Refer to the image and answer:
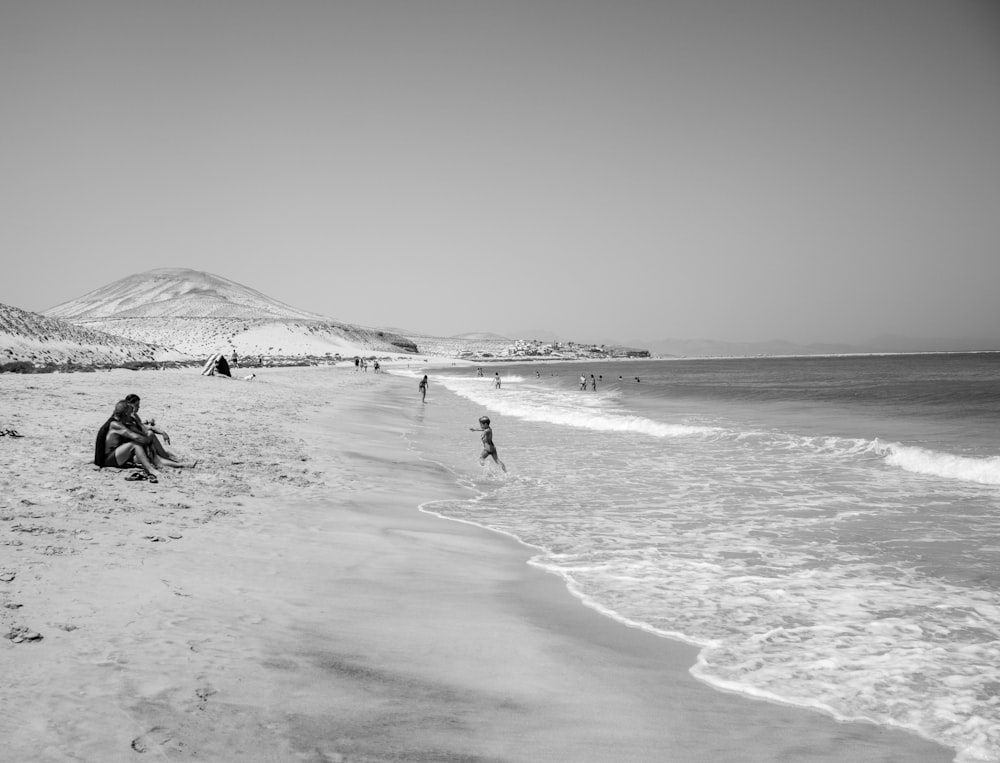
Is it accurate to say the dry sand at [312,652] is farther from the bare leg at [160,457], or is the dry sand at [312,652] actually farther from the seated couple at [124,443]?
the bare leg at [160,457]

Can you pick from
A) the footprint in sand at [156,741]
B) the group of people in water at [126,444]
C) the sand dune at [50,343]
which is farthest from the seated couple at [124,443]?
the sand dune at [50,343]

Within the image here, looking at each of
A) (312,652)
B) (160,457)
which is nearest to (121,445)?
(160,457)

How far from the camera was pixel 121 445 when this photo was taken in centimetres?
922

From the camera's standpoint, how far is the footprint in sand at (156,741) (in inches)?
114

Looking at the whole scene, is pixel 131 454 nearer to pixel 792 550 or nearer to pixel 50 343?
pixel 792 550

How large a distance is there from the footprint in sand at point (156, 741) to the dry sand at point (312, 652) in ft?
0.04

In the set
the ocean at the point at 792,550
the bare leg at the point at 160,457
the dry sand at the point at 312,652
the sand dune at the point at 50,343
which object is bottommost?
the ocean at the point at 792,550

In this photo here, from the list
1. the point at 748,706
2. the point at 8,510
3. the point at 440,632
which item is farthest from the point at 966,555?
the point at 8,510

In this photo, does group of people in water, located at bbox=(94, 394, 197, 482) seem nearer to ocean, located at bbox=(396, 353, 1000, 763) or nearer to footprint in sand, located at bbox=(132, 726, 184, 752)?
ocean, located at bbox=(396, 353, 1000, 763)

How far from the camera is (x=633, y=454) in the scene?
1691 centimetres

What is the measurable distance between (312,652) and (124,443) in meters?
6.71

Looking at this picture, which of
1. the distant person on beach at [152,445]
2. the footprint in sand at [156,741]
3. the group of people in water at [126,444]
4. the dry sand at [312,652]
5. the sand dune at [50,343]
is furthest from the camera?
the sand dune at [50,343]

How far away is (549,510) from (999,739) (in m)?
7.00

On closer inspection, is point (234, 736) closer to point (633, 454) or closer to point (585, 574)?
point (585, 574)
